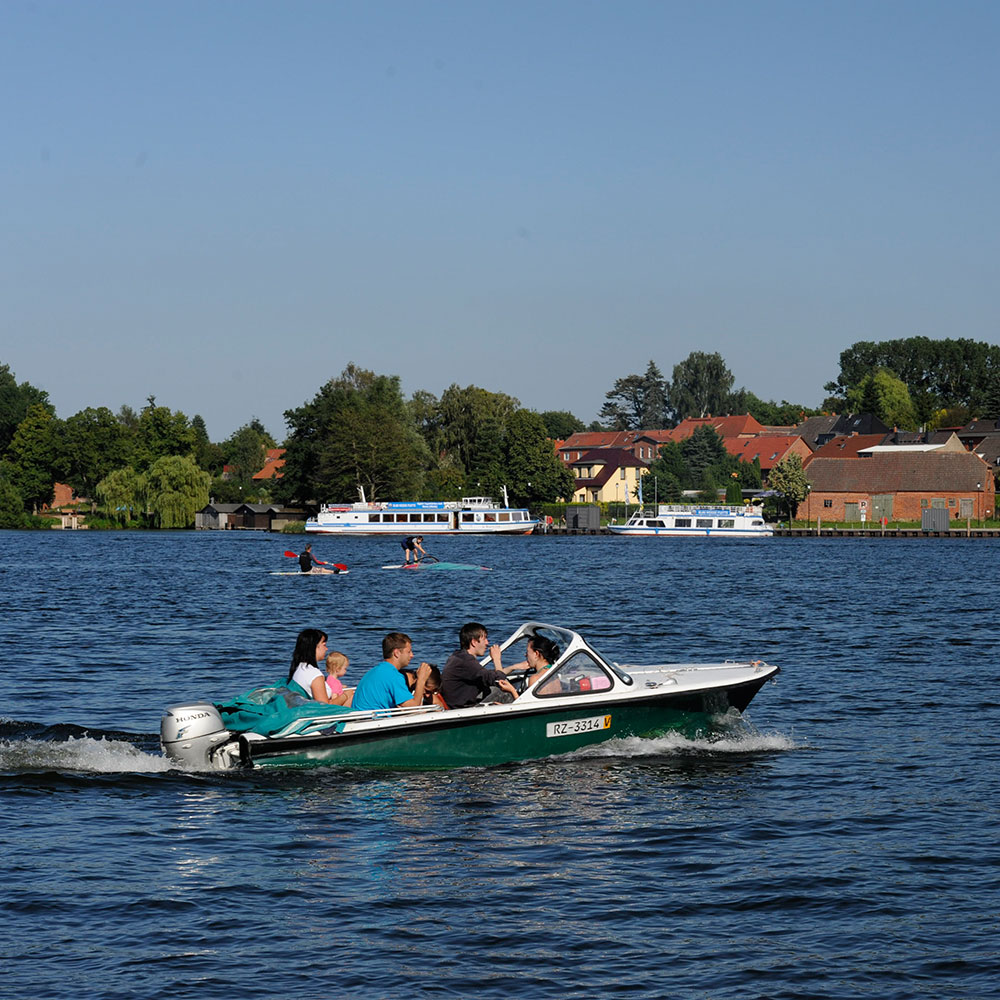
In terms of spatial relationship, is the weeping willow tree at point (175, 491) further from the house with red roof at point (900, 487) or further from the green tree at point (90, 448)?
the house with red roof at point (900, 487)

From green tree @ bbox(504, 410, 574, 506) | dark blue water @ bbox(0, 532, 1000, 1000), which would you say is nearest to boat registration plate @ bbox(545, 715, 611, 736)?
dark blue water @ bbox(0, 532, 1000, 1000)

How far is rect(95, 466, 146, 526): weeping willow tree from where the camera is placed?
128 meters

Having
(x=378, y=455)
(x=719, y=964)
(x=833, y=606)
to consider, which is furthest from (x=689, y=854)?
(x=378, y=455)

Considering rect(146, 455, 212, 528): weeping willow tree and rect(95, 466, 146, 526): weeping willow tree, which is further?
rect(95, 466, 146, 526): weeping willow tree

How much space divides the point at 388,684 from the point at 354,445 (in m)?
108

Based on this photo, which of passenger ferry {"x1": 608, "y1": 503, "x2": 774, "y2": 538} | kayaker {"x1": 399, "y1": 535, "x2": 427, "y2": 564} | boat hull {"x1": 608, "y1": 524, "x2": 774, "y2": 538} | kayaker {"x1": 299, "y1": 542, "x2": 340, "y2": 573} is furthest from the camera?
passenger ferry {"x1": 608, "y1": 503, "x2": 774, "y2": 538}

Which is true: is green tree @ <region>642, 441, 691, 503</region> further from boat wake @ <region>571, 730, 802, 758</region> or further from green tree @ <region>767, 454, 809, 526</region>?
boat wake @ <region>571, 730, 802, 758</region>

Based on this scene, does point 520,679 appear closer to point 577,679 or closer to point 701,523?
point 577,679

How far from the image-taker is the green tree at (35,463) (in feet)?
471

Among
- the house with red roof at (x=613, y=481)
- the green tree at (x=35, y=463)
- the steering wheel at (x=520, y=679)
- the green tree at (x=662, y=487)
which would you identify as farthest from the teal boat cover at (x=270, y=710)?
the house with red roof at (x=613, y=481)

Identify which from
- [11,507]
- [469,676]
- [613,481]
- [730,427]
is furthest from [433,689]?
[730,427]

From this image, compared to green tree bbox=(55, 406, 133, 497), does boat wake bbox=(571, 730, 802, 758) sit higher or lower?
lower

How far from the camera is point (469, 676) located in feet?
50.4

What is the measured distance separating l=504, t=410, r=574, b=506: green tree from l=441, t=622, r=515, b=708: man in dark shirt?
113 metres
